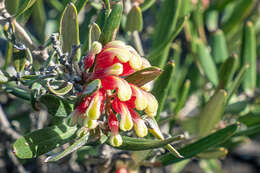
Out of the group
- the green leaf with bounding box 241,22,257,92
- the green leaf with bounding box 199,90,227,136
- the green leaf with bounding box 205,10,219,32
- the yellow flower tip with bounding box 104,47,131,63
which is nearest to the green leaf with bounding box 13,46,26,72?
the yellow flower tip with bounding box 104,47,131,63

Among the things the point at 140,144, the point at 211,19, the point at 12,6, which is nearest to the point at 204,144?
the point at 140,144

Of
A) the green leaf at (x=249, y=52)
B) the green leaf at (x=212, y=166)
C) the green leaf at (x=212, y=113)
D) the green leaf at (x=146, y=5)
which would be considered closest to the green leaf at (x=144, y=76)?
the green leaf at (x=212, y=113)

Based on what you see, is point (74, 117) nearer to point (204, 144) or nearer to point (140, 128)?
point (140, 128)

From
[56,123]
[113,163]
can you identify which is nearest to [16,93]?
[56,123]

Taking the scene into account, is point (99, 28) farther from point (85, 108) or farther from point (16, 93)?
point (16, 93)

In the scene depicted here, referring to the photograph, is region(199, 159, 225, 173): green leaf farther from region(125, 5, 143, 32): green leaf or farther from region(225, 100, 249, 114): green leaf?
region(125, 5, 143, 32): green leaf

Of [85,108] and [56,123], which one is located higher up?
[85,108]

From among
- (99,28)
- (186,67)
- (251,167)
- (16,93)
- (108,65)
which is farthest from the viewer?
(251,167)
